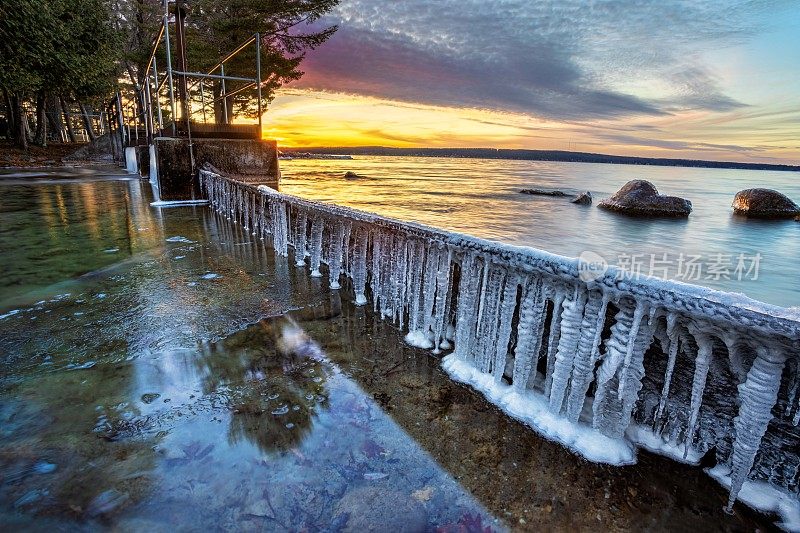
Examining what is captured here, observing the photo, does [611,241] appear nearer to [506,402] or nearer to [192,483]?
[506,402]

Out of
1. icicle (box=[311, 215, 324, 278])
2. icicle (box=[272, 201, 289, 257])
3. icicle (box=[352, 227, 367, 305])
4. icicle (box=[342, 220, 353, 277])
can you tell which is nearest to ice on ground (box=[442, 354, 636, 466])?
Result: icicle (box=[352, 227, 367, 305])

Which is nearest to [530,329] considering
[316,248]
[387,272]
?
[387,272]

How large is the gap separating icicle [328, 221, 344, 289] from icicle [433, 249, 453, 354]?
1.70 m

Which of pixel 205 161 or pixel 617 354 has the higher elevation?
pixel 205 161

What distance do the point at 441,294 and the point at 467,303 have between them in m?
0.29

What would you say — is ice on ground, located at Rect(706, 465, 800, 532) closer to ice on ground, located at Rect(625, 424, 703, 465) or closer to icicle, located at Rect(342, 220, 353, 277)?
ice on ground, located at Rect(625, 424, 703, 465)

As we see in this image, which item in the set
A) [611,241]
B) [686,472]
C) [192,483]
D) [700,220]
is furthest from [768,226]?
[192,483]

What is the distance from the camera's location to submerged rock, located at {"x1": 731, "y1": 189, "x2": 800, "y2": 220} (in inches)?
605

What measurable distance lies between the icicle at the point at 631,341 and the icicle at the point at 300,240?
13.7 ft

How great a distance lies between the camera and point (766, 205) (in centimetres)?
1608

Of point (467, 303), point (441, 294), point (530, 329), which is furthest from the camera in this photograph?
point (441, 294)

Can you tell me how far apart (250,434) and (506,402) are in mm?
1557

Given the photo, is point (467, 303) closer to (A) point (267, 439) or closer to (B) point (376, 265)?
(B) point (376, 265)

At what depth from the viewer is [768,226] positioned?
14688 millimetres
